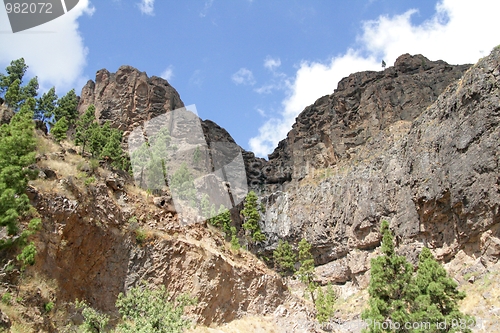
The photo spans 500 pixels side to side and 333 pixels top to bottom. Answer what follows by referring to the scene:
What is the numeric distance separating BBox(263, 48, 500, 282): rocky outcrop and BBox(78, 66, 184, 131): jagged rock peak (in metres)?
31.2

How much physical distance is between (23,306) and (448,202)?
43.1 m

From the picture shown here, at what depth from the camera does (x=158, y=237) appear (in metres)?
29.6

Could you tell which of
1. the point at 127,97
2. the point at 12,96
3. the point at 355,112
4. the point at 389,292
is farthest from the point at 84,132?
the point at 355,112

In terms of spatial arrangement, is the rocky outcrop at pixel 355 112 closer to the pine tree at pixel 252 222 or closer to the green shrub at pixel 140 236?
the pine tree at pixel 252 222

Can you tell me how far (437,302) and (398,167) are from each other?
116 ft

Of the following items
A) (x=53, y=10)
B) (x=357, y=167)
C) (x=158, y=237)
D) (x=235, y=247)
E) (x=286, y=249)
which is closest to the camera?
(x=53, y=10)

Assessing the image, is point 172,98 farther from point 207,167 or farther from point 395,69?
point 395,69

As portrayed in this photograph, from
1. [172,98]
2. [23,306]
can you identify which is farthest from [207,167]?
[23,306]

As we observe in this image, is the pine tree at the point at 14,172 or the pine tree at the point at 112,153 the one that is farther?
the pine tree at the point at 112,153

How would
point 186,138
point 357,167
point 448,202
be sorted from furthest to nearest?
point 186,138, point 357,167, point 448,202

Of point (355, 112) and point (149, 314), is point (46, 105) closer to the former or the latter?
point (149, 314)

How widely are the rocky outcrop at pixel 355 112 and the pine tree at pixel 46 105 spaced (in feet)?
169

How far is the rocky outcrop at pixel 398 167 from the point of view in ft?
135

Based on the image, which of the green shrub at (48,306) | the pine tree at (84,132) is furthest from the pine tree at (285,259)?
the green shrub at (48,306)
